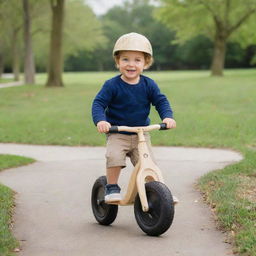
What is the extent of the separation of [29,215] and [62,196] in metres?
0.84

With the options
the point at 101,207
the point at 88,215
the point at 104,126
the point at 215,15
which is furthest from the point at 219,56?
the point at 104,126

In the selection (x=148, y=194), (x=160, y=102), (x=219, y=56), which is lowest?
(x=219, y=56)

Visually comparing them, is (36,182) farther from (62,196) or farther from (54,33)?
(54,33)

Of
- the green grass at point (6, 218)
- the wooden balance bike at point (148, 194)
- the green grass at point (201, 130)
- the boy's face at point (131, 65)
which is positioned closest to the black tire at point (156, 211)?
the wooden balance bike at point (148, 194)

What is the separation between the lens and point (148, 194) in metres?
4.64

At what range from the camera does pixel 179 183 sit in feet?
22.6

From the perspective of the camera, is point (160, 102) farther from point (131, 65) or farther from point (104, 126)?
point (104, 126)

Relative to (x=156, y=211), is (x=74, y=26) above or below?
above

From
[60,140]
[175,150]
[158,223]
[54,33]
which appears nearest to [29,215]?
[158,223]

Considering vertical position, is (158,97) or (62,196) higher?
(158,97)

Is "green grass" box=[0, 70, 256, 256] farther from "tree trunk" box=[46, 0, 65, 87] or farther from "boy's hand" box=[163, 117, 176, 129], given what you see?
"tree trunk" box=[46, 0, 65, 87]

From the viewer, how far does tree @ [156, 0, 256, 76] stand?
123ft

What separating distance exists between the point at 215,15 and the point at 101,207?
34441 mm

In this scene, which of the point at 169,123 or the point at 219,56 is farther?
the point at 219,56
